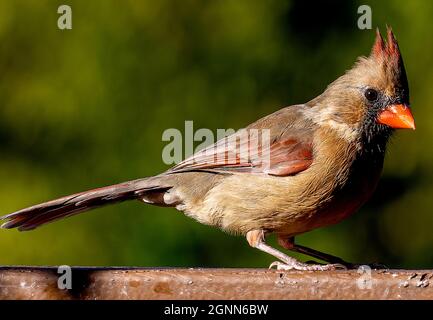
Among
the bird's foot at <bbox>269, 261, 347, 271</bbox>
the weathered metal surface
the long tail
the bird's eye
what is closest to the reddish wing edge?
the long tail

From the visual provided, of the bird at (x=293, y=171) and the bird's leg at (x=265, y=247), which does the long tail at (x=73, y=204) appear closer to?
the bird at (x=293, y=171)

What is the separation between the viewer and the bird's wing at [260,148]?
4.29 m

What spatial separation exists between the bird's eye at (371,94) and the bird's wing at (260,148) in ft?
0.99

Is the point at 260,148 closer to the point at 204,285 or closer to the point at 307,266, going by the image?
the point at 307,266

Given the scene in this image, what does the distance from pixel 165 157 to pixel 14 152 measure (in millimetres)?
749

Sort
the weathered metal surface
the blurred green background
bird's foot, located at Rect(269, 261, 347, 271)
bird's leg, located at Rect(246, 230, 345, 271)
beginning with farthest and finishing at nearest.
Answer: the blurred green background → bird's leg, located at Rect(246, 230, 345, 271) → bird's foot, located at Rect(269, 261, 347, 271) → the weathered metal surface

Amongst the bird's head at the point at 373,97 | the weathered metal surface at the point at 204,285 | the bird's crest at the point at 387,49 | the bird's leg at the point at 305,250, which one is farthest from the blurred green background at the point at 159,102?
the weathered metal surface at the point at 204,285

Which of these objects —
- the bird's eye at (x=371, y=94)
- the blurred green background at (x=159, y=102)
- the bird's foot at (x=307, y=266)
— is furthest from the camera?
the blurred green background at (x=159, y=102)

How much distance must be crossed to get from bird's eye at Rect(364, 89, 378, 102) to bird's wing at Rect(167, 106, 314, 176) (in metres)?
0.30

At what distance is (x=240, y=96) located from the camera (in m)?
4.75

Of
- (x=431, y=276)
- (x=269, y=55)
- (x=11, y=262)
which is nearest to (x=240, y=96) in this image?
(x=269, y=55)

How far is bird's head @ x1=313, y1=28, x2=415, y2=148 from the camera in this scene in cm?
411

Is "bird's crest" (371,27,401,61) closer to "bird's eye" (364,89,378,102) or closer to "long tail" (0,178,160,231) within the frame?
"bird's eye" (364,89,378,102)

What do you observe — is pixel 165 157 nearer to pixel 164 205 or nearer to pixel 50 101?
pixel 164 205
